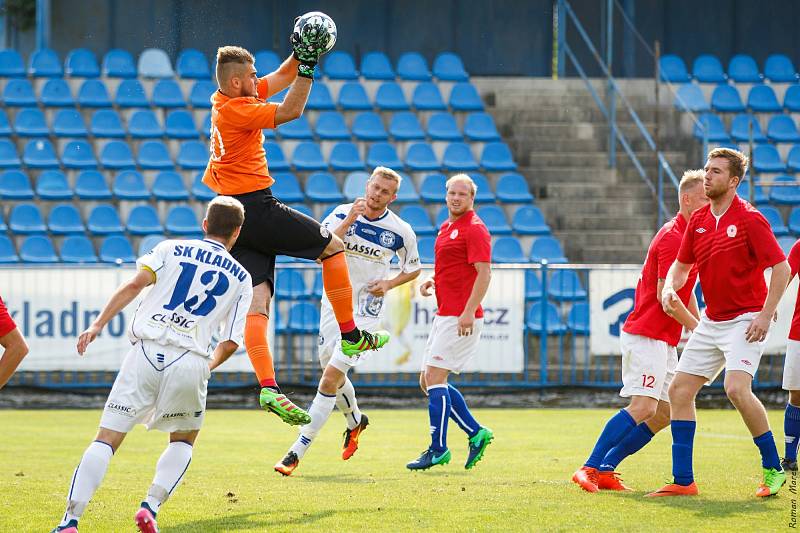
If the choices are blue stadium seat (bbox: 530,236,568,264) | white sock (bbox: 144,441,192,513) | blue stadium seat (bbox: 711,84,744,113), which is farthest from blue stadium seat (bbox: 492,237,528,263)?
white sock (bbox: 144,441,192,513)

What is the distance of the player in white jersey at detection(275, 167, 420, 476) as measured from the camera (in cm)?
959

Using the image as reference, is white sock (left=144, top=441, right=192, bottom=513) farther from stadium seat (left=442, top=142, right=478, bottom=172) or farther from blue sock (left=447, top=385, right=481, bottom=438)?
stadium seat (left=442, top=142, right=478, bottom=172)

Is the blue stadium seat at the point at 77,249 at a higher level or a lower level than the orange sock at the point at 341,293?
higher

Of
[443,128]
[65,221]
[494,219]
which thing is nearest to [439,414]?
[494,219]

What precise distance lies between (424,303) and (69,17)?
1276cm

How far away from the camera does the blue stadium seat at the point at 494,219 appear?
19.0 metres

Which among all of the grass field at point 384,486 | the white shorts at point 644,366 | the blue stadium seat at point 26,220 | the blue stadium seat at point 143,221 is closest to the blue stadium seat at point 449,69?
the blue stadium seat at point 143,221

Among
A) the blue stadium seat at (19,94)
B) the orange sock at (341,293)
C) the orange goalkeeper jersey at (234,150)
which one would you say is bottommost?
Answer: the orange sock at (341,293)

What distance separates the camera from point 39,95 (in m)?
20.7

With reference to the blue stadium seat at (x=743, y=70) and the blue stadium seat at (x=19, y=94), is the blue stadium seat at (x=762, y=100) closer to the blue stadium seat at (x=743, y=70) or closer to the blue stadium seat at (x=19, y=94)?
the blue stadium seat at (x=743, y=70)

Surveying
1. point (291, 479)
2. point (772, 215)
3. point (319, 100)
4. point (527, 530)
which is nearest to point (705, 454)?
point (291, 479)

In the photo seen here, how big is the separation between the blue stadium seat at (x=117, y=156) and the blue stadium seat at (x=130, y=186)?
0.74ft

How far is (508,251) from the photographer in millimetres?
18422

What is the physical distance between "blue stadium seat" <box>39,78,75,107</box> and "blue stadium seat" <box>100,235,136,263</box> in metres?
3.70
